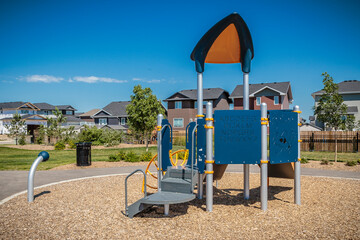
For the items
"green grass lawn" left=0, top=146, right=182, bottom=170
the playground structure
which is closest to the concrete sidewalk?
"green grass lawn" left=0, top=146, right=182, bottom=170

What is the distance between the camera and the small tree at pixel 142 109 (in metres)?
27.6

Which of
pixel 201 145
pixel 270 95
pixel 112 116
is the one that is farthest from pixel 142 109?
pixel 112 116

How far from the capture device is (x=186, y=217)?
5.86m

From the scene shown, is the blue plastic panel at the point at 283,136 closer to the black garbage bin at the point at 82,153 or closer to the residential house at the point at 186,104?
the black garbage bin at the point at 82,153

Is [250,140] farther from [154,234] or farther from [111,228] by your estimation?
[111,228]

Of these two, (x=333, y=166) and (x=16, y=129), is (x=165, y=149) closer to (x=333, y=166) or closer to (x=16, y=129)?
(x=333, y=166)

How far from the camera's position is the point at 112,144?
27562mm

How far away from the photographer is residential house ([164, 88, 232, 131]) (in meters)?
43.3

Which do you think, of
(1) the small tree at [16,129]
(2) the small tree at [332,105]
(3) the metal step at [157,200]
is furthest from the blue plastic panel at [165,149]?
(1) the small tree at [16,129]

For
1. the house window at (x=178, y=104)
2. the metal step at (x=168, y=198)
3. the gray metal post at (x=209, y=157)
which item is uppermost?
the house window at (x=178, y=104)

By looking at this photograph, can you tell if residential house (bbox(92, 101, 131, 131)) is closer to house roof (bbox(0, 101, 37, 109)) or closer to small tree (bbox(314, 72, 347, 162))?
house roof (bbox(0, 101, 37, 109))

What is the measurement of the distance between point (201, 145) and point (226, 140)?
575 millimetres

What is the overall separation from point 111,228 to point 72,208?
5.67ft

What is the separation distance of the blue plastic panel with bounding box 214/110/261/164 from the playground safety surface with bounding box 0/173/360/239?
1190 mm
